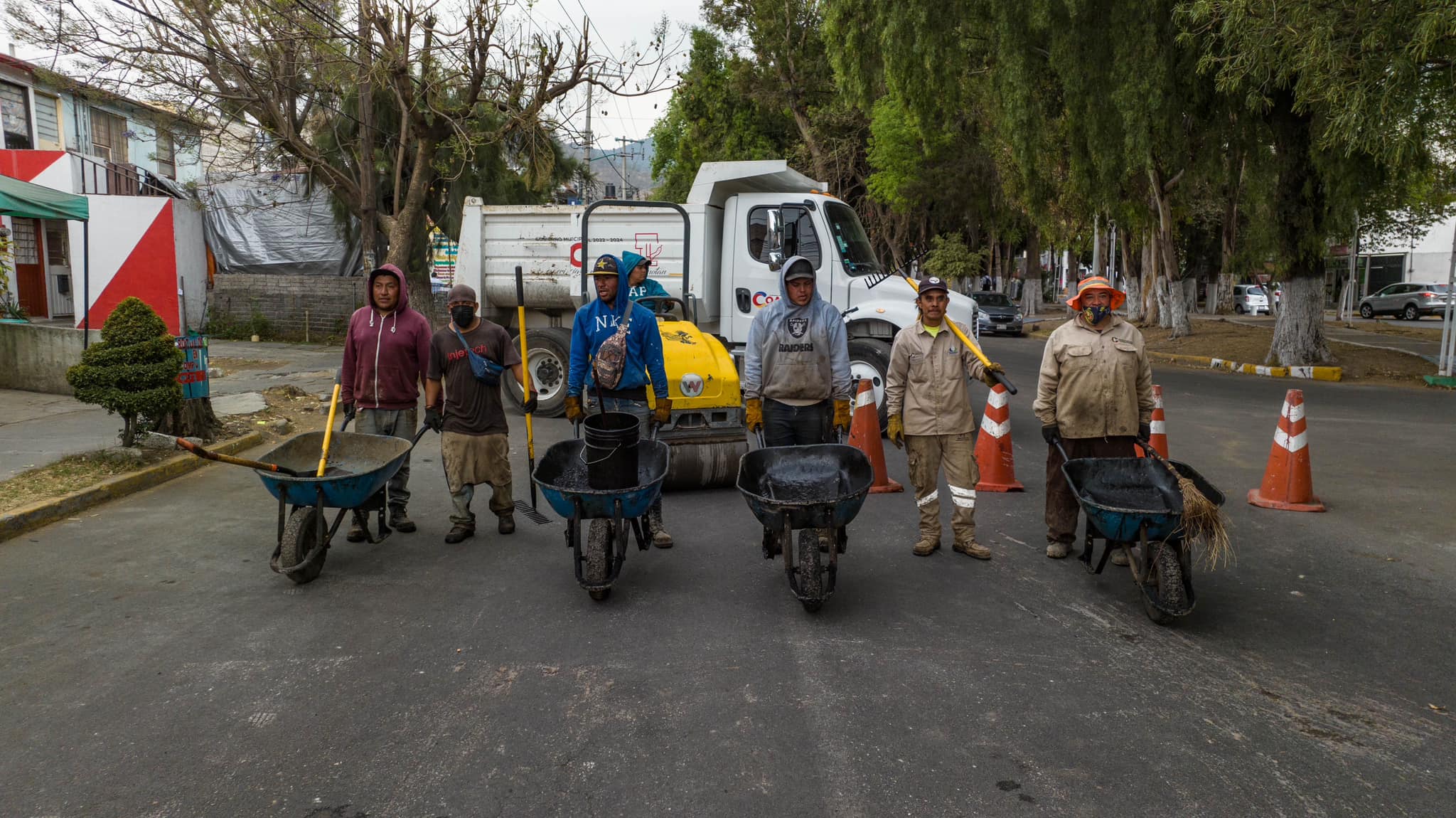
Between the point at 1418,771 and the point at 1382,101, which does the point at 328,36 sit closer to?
the point at 1382,101

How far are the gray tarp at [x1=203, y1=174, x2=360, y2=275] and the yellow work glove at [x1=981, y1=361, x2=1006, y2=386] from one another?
865 inches

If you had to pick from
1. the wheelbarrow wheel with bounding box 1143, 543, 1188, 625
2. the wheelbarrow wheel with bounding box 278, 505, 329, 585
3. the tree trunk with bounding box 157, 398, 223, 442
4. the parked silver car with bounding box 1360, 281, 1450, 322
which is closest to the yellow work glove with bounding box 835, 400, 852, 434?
the wheelbarrow wheel with bounding box 1143, 543, 1188, 625

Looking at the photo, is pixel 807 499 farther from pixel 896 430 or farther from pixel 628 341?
pixel 628 341

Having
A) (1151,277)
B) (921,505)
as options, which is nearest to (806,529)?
(921,505)

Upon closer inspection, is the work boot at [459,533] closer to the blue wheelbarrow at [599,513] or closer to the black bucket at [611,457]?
the blue wheelbarrow at [599,513]

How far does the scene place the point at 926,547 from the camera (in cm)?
631

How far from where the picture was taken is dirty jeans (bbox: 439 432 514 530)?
6.78m

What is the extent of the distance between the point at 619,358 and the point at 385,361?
1.70 metres

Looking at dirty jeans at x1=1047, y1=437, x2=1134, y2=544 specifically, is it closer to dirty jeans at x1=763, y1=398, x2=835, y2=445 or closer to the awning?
dirty jeans at x1=763, y1=398, x2=835, y2=445

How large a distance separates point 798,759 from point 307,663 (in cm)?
242

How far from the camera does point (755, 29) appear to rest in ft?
105

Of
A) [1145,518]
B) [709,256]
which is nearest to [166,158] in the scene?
[709,256]

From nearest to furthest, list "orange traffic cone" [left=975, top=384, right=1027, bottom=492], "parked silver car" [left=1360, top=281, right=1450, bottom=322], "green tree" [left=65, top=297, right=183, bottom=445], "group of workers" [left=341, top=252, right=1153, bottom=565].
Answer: "group of workers" [left=341, top=252, right=1153, bottom=565], "green tree" [left=65, top=297, right=183, bottom=445], "orange traffic cone" [left=975, top=384, right=1027, bottom=492], "parked silver car" [left=1360, top=281, right=1450, bottom=322]

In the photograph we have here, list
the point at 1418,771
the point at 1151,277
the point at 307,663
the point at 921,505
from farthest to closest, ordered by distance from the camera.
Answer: the point at 1151,277, the point at 921,505, the point at 307,663, the point at 1418,771
